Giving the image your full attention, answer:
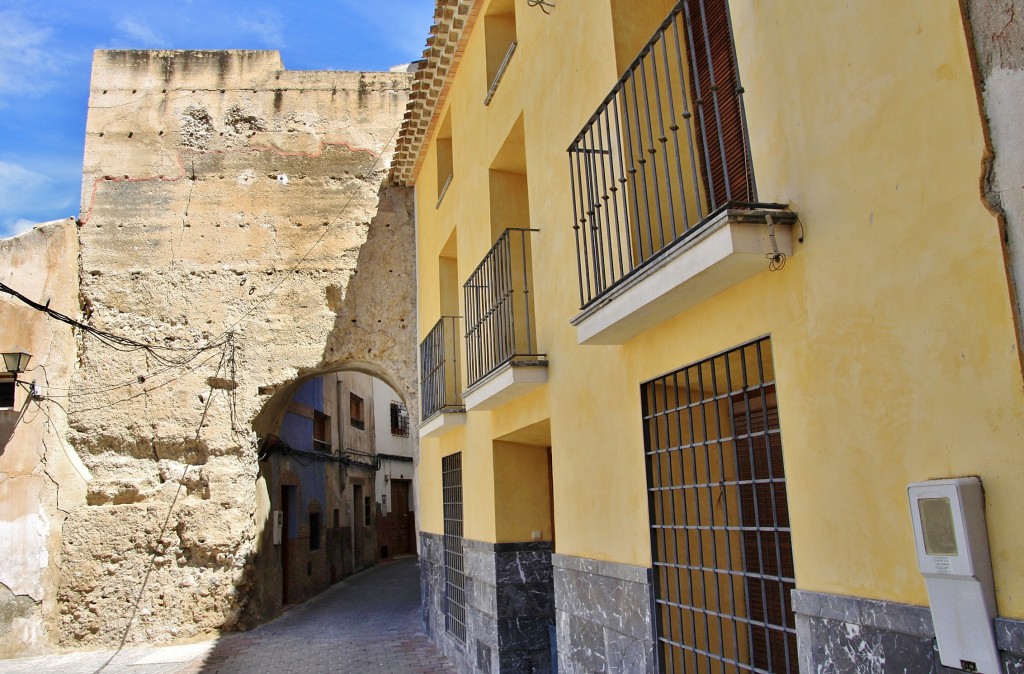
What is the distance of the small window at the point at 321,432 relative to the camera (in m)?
17.5

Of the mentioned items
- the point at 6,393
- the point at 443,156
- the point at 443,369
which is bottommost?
the point at 443,369

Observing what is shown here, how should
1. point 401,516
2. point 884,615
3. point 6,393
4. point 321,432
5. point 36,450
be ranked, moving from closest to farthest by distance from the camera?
point 884,615 → point 36,450 → point 6,393 → point 321,432 → point 401,516

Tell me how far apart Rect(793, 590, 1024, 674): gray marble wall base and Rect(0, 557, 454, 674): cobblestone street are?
22.3 ft

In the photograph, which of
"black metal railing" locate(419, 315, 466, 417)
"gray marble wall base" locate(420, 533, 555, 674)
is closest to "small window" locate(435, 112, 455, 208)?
"black metal railing" locate(419, 315, 466, 417)

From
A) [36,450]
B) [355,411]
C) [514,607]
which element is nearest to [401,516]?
[355,411]

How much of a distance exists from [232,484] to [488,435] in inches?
224

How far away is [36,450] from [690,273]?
428 inches

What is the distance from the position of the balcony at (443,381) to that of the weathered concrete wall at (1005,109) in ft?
21.6

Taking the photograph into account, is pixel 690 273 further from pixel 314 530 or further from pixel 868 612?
pixel 314 530

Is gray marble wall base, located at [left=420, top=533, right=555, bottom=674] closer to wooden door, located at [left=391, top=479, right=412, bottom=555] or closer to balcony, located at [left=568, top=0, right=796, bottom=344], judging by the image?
balcony, located at [left=568, top=0, right=796, bottom=344]

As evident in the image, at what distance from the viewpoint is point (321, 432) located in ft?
59.7

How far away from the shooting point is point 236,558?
440 inches

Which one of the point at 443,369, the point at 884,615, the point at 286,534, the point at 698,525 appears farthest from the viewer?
the point at 286,534

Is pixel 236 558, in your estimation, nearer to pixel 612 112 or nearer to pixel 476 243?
pixel 476 243
